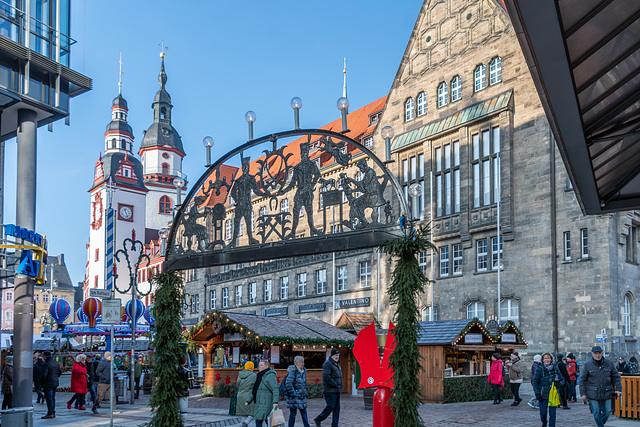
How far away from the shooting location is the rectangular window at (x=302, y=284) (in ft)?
173

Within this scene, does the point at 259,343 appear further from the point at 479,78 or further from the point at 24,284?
the point at 479,78

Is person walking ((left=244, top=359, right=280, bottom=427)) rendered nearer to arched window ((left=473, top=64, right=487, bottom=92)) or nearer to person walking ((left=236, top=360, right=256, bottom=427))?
person walking ((left=236, top=360, right=256, bottom=427))

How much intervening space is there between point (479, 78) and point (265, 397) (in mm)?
29715

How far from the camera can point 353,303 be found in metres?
46.2

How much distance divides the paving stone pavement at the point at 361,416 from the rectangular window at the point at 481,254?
14024 mm

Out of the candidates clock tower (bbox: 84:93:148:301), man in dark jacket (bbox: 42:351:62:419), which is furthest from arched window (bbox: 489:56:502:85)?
clock tower (bbox: 84:93:148:301)

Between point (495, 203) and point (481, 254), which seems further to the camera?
point (481, 254)

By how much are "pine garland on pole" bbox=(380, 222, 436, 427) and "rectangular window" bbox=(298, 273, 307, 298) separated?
41.6 meters

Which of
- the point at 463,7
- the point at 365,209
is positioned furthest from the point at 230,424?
the point at 463,7

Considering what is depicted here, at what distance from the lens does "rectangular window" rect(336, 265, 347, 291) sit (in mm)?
48375

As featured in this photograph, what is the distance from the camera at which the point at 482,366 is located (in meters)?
26.0

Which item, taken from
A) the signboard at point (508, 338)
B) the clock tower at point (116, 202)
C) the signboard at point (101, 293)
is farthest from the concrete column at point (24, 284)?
the clock tower at point (116, 202)

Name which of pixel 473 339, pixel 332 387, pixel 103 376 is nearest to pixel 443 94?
pixel 473 339

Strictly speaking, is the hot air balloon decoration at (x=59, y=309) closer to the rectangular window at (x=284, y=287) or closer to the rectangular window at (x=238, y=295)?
the rectangular window at (x=284, y=287)
